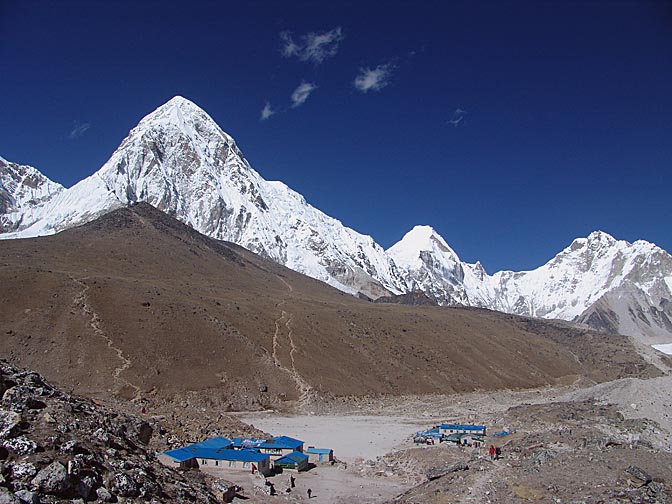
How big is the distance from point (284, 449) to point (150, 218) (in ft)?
461

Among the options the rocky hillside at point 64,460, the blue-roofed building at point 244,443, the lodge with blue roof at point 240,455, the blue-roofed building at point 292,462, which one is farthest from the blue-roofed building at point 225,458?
the rocky hillside at point 64,460

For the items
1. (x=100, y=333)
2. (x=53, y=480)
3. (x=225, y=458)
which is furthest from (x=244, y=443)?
(x=100, y=333)

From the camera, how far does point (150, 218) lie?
17112 centimetres

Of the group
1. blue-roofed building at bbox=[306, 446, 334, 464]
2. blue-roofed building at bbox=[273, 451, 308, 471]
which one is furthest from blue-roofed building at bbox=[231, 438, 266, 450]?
blue-roofed building at bbox=[306, 446, 334, 464]

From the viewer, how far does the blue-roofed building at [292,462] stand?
39.6 metres

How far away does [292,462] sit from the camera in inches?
1574

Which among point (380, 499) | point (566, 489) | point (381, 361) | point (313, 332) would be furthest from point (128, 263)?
point (566, 489)

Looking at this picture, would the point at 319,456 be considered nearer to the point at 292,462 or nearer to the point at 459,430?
the point at 292,462

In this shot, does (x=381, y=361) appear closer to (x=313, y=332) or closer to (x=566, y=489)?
(x=313, y=332)

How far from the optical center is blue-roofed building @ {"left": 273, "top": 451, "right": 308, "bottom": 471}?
39625 mm

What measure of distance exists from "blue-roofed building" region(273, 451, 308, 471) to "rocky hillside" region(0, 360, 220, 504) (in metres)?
21.9

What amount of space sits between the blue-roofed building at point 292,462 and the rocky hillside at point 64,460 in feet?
71.8

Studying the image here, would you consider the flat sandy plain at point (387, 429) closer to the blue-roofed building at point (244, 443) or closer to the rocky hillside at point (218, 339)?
the blue-roofed building at point (244, 443)

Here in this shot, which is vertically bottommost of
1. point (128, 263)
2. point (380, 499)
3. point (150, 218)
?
point (380, 499)
